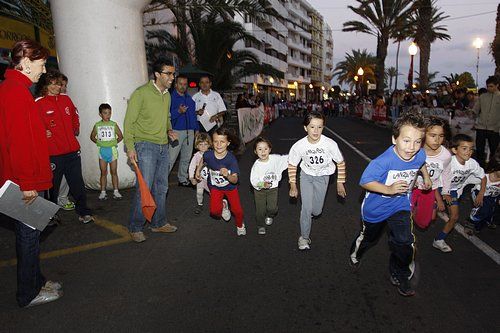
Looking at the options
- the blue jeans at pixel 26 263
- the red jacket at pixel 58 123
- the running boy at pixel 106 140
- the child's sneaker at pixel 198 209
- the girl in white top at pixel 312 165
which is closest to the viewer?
the blue jeans at pixel 26 263

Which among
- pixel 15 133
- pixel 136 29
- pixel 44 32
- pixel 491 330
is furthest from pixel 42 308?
pixel 44 32

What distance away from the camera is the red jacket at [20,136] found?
115 inches

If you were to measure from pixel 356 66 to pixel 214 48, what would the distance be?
53.1 metres

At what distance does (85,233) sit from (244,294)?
2726mm

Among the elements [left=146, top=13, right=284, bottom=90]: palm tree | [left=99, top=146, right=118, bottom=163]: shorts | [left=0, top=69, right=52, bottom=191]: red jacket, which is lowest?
[left=99, top=146, right=118, bottom=163]: shorts

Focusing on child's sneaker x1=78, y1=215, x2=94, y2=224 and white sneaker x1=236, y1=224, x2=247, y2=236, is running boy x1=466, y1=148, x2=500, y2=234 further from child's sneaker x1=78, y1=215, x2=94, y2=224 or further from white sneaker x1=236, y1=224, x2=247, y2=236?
child's sneaker x1=78, y1=215, x2=94, y2=224

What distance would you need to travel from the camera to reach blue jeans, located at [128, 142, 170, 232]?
15.2 ft

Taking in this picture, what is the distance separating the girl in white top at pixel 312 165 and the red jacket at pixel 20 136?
8.16ft

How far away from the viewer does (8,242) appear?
494 centimetres

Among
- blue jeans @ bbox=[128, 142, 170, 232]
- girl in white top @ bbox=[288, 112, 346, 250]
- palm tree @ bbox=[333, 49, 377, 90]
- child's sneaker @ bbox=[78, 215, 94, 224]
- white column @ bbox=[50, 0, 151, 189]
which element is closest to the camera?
girl in white top @ bbox=[288, 112, 346, 250]

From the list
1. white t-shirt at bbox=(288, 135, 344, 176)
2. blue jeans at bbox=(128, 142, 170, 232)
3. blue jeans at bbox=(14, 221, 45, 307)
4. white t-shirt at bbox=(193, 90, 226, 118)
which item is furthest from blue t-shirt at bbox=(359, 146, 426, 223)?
white t-shirt at bbox=(193, 90, 226, 118)

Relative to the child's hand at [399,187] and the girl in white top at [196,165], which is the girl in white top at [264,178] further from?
the child's hand at [399,187]

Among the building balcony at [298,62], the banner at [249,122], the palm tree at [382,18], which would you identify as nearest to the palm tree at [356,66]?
the building balcony at [298,62]

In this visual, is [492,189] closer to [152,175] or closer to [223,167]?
[223,167]
